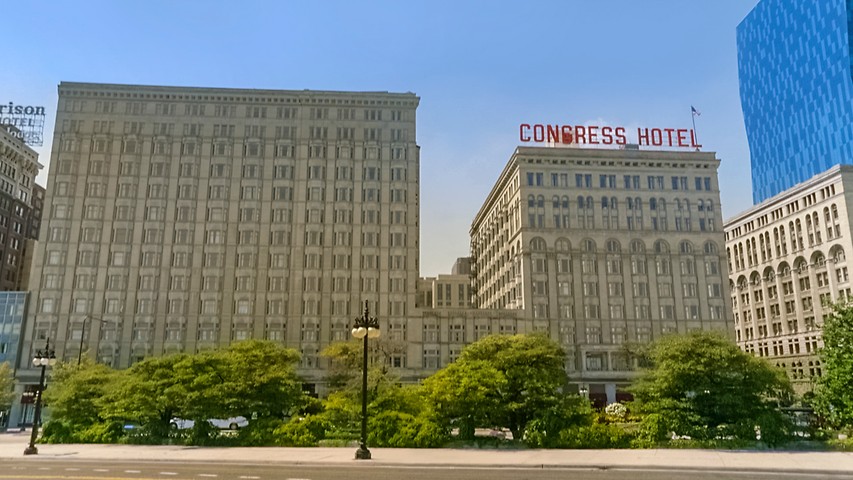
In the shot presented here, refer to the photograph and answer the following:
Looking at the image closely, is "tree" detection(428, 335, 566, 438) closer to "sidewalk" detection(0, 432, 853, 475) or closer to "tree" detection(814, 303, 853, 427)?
"sidewalk" detection(0, 432, 853, 475)

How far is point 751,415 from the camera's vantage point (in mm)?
31859

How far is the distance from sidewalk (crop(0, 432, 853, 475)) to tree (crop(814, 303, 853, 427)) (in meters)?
5.03

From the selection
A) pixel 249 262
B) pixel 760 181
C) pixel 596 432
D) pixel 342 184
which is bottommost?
pixel 596 432

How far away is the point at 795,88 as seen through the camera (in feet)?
409

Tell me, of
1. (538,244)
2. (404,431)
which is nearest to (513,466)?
(404,431)

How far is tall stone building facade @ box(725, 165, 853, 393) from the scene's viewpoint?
96.7 meters

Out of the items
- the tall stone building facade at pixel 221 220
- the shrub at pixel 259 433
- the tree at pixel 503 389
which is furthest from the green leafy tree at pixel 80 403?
the tall stone building facade at pixel 221 220

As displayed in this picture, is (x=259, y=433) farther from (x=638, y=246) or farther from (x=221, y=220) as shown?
(x=638, y=246)

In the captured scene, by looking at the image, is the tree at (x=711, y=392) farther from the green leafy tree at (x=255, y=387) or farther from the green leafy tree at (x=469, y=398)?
the green leafy tree at (x=255, y=387)

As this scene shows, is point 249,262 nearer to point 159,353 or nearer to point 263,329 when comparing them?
point 263,329

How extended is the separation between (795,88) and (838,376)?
11350cm

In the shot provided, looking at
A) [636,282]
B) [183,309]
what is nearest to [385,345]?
[183,309]

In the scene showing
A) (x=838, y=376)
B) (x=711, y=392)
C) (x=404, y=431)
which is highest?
(x=838, y=376)

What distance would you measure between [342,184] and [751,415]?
67203 mm
